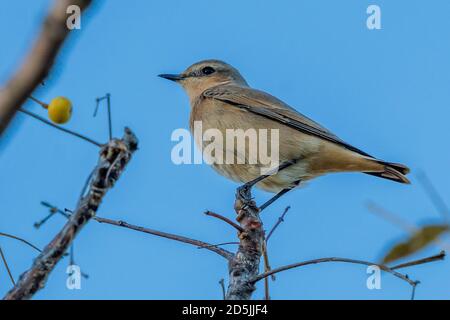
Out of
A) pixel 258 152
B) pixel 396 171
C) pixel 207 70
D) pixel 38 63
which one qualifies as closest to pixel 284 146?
pixel 258 152

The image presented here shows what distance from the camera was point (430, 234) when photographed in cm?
120

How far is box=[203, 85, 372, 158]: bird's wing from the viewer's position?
770 centimetres

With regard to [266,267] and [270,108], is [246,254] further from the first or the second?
[270,108]

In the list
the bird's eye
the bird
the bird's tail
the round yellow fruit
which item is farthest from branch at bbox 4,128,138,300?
the bird's eye

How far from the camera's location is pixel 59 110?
8.75 ft

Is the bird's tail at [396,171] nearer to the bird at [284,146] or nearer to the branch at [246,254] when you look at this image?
the bird at [284,146]

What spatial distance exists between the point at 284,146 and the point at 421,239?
6.35 meters

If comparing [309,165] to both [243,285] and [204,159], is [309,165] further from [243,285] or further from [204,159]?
[243,285]

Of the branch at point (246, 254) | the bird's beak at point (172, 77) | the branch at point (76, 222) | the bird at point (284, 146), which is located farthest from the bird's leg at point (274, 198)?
the branch at point (76, 222)

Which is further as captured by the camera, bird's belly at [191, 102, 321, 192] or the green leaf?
bird's belly at [191, 102, 321, 192]

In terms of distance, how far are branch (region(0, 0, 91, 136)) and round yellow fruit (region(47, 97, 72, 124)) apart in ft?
5.62

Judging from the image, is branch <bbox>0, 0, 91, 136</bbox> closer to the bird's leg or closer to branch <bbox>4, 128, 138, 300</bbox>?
branch <bbox>4, 128, 138, 300</bbox>

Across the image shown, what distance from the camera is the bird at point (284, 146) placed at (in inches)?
290

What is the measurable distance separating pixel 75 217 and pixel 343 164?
5.80m
